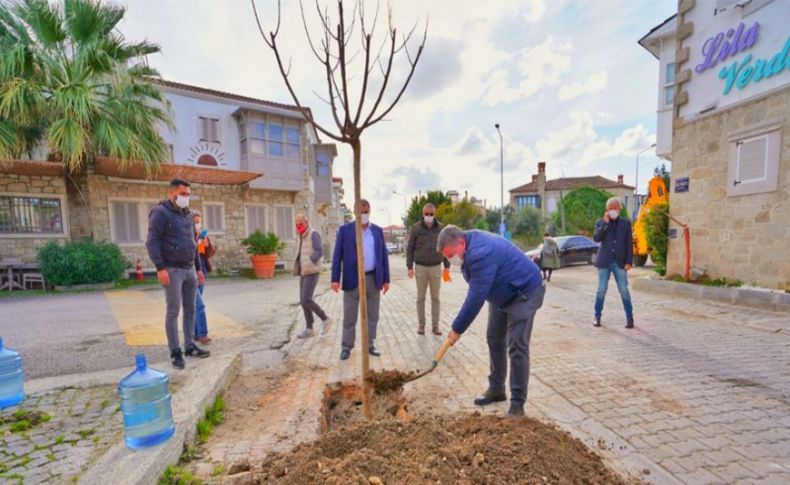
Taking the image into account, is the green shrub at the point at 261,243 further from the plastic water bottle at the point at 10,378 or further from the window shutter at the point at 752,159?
the window shutter at the point at 752,159

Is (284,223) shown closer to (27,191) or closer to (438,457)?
(27,191)

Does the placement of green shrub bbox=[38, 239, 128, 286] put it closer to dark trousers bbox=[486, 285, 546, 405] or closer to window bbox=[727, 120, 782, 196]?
dark trousers bbox=[486, 285, 546, 405]

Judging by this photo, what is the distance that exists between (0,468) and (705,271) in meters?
10.7

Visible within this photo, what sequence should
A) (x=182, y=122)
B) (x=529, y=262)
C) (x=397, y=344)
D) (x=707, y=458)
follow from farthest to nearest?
(x=182, y=122) → (x=397, y=344) → (x=529, y=262) → (x=707, y=458)

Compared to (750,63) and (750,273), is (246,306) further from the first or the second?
(750,63)

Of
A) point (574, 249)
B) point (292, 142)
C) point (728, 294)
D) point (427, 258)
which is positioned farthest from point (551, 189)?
point (427, 258)

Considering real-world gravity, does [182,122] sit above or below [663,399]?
above

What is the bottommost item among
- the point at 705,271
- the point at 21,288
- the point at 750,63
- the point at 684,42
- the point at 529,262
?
the point at 21,288

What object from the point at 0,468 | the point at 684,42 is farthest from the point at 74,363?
the point at 684,42

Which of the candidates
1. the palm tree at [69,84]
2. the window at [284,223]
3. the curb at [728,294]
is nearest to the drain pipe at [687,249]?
the curb at [728,294]

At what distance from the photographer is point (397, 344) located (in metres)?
4.89

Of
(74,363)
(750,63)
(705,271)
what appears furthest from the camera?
(705,271)

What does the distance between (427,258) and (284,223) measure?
13397 mm

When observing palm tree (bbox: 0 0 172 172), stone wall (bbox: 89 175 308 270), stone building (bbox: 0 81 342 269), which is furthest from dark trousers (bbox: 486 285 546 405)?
stone wall (bbox: 89 175 308 270)
